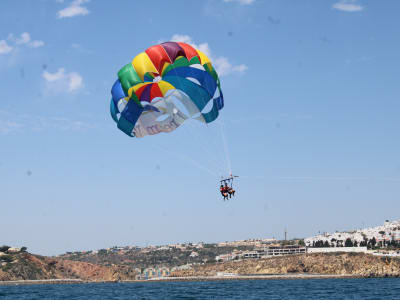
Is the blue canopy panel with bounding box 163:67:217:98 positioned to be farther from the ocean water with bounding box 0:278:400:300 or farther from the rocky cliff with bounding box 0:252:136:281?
the rocky cliff with bounding box 0:252:136:281

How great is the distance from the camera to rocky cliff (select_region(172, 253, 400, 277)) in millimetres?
135000

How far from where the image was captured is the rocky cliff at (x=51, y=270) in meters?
155

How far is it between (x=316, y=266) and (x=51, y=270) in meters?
80.2

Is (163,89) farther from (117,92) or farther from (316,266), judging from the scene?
(316,266)

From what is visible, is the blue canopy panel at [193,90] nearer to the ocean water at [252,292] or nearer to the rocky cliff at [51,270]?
the ocean water at [252,292]

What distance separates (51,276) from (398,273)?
3918 inches

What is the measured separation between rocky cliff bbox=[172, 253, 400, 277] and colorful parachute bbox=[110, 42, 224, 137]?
10940cm

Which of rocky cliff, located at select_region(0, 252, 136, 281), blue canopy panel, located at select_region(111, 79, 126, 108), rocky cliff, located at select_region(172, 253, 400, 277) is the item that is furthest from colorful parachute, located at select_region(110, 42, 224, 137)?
rocky cliff, located at select_region(0, 252, 136, 281)

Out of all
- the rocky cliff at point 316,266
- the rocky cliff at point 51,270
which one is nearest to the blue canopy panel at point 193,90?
the rocky cliff at point 316,266

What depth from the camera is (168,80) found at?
33375 mm

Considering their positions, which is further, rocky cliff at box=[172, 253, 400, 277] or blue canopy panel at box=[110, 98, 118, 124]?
rocky cliff at box=[172, 253, 400, 277]

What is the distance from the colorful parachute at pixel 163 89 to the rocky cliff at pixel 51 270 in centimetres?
13127

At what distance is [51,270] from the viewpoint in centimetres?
16625

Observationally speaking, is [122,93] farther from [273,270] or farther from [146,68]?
[273,270]
